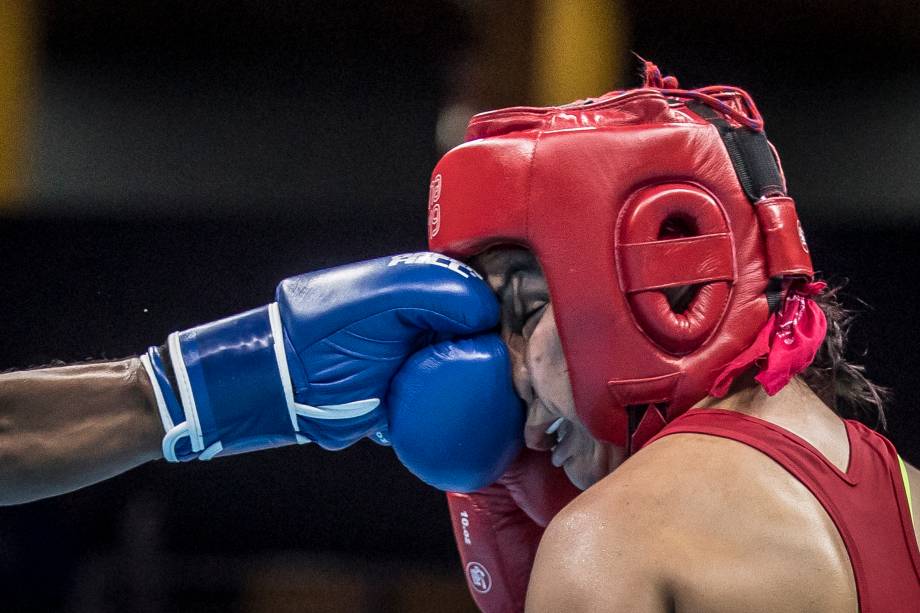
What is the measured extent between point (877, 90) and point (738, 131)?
214 cm

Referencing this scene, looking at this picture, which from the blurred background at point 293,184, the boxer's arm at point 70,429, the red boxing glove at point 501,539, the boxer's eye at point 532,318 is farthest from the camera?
the blurred background at point 293,184

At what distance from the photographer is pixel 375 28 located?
347cm

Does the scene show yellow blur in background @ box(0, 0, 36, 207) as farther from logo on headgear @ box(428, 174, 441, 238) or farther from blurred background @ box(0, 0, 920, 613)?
logo on headgear @ box(428, 174, 441, 238)

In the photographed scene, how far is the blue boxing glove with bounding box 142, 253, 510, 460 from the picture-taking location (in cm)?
150

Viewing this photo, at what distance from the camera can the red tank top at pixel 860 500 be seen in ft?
4.03

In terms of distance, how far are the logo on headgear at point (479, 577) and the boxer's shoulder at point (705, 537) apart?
0.71 metres

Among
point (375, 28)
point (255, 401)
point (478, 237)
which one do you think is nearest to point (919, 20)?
point (375, 28)

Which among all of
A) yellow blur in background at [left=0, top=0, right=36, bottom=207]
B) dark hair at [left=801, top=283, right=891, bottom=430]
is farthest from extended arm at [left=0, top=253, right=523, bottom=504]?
yellow blur in background at [left=0, top=0, right=36, bottom=207]

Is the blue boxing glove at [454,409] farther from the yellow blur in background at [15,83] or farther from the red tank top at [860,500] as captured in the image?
the yellow blur in background at [15,83]

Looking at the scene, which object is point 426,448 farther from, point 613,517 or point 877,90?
point 877,90

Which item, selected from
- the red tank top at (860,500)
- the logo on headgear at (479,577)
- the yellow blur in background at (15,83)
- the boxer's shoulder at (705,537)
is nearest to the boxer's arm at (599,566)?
the boxer's shoulder at (705,537)

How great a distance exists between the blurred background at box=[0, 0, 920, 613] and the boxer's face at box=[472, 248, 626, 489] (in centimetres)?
165

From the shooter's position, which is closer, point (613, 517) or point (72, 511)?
point (613, 517)

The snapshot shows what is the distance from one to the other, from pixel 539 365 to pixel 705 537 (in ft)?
1.53
